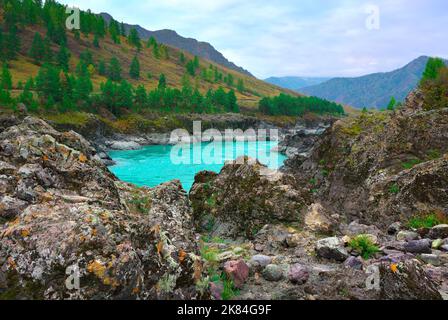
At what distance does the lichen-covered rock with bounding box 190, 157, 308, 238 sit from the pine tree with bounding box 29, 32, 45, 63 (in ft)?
676

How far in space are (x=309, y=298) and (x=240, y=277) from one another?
1.80 metres

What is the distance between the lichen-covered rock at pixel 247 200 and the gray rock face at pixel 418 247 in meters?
5.21

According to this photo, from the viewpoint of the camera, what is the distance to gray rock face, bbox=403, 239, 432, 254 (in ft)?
34.4

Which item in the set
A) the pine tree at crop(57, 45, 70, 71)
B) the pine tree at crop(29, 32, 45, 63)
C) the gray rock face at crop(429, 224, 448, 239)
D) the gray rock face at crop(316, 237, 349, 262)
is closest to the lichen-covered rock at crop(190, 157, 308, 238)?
the gray rock face at crop(316, 237, 349, 262)

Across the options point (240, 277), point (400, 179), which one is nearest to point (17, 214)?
point (240, 277)

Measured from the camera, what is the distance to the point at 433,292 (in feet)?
22.3

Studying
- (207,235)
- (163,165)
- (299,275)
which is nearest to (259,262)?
(299,275)

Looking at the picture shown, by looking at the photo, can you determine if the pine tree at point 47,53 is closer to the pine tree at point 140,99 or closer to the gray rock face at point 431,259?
the pine tree at point 140,99

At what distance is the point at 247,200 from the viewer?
1745cm

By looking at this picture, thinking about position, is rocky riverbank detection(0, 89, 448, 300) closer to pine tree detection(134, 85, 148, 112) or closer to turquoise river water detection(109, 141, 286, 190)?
turquoise river water detection(109, 141, 286, 190)

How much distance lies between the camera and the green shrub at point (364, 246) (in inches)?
398

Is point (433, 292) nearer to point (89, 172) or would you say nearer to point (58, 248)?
point (58, 248)
